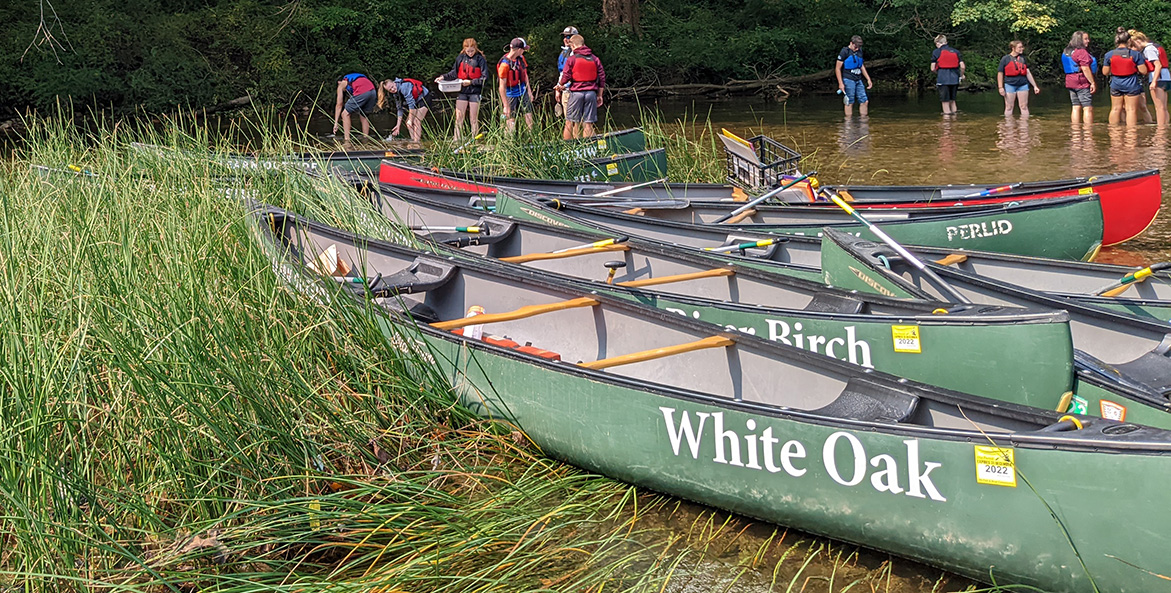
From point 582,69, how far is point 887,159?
14.0 feet

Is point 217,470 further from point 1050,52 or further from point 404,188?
point 1050,52

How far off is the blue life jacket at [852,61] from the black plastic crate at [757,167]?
997 cm

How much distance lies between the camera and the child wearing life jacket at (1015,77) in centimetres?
1784

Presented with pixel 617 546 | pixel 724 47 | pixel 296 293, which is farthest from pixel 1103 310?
pixel 724 47

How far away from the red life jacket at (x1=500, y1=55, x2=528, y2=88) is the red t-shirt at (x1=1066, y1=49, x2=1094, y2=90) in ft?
26.3

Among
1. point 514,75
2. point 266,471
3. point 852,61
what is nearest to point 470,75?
point 514,75

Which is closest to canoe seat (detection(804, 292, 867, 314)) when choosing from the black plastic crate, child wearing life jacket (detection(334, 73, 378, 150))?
the black plastic crate

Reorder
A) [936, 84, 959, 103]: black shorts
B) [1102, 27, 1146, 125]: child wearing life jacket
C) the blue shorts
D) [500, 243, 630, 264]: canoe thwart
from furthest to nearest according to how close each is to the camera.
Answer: the blue shorts → [936, 84, 959, 103]: black shorts → [1102, 27, 1146, 125]: child wearing life jacket → [500, 243, 630, 264]: canoe thwart

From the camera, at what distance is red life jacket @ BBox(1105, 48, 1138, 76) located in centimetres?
1425

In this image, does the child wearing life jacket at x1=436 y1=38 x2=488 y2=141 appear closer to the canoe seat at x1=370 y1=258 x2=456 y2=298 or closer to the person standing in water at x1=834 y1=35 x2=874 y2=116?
the person standing in water at x1=834 y1=35 x2=874 y2=116

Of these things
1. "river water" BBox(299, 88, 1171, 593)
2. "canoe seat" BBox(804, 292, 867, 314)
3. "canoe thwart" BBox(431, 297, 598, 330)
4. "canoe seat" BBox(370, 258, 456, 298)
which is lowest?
"river water" BBox(299, 88, 1171, 593)

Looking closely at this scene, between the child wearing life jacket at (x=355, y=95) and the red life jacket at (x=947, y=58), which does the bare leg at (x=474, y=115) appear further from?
the red life jacket at (x=947, y=58)

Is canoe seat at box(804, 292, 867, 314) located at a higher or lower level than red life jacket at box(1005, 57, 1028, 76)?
lower

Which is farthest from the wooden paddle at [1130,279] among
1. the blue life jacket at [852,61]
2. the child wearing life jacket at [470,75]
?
the blue life jacket at [852,61]
